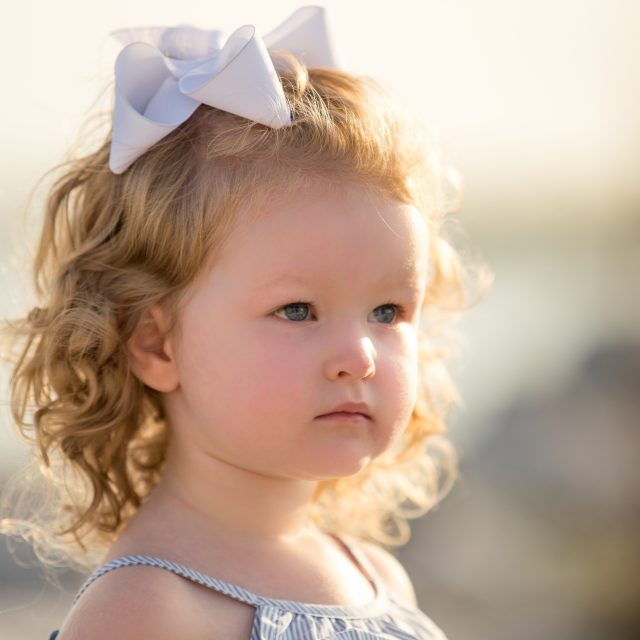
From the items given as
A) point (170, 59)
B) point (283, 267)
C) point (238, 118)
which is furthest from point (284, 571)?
point (170, 59)

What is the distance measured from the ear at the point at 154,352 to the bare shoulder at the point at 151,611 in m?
0.26

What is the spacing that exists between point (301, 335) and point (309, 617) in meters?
0.38

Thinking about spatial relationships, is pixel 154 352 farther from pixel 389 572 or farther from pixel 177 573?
pixel 389 572

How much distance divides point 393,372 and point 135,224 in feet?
1.36

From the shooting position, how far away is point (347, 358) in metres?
1.28

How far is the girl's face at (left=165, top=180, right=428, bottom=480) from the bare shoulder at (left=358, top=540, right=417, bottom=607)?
36 cm

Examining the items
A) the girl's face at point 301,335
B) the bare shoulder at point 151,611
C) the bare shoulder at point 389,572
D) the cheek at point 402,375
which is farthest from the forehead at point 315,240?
the bare shoulder at point 389,572

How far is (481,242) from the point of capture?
13.2 feet

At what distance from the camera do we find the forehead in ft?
4.19

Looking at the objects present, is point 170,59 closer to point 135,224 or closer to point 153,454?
point 135,224

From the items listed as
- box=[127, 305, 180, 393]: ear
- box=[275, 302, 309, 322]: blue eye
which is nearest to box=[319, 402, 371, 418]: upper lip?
box=[275, 302, 309, 322]: blue eye

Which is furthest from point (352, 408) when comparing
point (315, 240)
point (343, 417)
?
point (315, 240)

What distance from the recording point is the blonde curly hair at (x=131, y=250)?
1340 mm

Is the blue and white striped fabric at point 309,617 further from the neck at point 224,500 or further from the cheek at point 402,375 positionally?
the cheek at point 402,375
